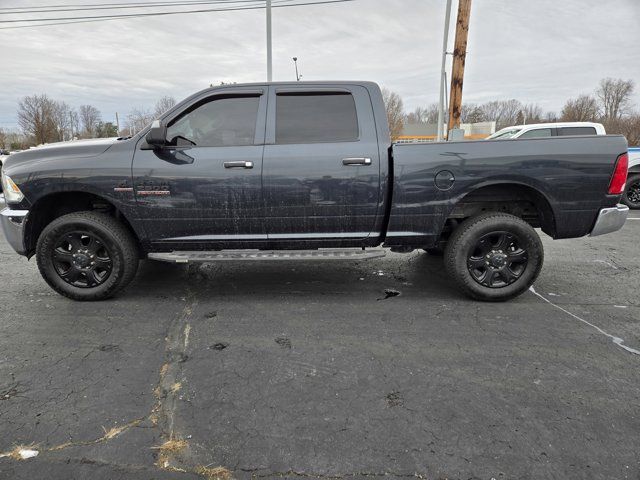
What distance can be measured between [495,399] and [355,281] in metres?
2.36

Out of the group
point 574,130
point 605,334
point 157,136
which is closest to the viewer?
point 605,334

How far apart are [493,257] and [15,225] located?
4528 millimetres

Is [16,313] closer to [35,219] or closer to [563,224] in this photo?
[35,219]

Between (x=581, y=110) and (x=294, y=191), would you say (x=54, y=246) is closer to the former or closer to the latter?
(x=294, y=191)

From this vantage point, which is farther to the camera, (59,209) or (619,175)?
(59,209)

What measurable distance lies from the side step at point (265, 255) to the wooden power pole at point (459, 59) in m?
9.68

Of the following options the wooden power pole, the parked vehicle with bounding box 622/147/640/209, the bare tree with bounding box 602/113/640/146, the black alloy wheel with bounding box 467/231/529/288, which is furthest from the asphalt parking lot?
the bare tree with bounding box 602/113/640/146

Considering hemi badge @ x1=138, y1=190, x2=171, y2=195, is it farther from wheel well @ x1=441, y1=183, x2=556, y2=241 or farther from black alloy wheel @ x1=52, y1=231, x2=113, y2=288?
wheel well @ x1=441, y1=183, x2=556, y2=241

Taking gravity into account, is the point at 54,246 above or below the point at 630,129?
below

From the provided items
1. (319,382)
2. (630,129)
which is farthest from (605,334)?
(630,129)

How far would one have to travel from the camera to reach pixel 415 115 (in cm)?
9700

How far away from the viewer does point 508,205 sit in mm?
4254

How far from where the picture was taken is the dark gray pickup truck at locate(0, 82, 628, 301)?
12.4ft

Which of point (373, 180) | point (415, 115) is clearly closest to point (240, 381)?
point (373, 180)
